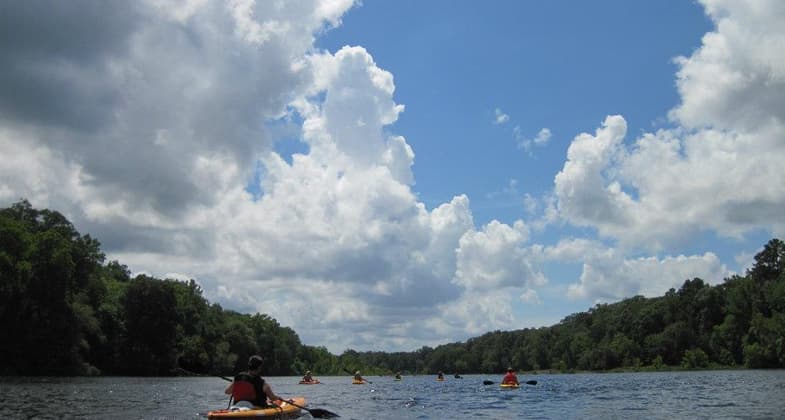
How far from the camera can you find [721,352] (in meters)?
120

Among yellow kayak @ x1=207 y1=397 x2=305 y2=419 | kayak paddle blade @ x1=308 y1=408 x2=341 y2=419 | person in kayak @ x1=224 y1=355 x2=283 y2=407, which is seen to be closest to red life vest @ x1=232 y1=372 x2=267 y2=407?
person in kayak @ x1=224 y1=355 x2=283 y2=407

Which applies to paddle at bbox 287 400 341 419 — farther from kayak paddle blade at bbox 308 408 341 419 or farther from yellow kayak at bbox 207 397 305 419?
yellow kayak at bbox 207 397 305 419

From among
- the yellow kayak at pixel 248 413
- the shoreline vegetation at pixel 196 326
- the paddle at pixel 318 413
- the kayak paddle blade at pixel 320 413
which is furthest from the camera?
the shoreline vegetation at pixel 196 326

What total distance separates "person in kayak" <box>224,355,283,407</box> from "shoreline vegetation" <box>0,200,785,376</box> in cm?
323

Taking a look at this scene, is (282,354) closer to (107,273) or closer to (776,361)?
(107,273)

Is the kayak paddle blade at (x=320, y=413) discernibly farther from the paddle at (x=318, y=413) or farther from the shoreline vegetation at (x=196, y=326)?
the shoreline vegetation at (x=196, y=326)

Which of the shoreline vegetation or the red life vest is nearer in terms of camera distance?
the red life vest

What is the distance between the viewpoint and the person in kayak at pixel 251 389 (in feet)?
73.2

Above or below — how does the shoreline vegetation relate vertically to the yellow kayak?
above

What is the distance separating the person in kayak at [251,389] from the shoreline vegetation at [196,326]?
323cm

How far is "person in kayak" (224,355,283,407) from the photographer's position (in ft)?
73.2

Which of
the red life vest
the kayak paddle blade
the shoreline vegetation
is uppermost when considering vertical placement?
the shoreline vegetation

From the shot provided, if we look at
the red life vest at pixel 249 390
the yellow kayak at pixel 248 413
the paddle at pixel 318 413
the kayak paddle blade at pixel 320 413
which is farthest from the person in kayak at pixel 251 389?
the kayak paddle blade at pixel 320 413

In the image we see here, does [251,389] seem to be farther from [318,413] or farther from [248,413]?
[318,413]
